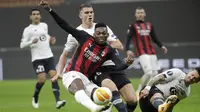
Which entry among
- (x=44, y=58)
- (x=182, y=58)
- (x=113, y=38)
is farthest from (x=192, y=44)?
(x=113, y=38)

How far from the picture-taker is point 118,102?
10.9 meters

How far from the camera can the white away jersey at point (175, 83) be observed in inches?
439

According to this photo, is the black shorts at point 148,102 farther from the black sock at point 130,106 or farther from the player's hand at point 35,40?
the player's hand at point 35,40

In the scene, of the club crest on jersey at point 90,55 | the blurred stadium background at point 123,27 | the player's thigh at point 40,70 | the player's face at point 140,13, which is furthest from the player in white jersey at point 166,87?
the blurred stadium background at point 123,27

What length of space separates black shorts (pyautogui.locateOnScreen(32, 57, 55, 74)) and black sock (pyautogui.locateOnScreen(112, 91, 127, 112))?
17.2 feet

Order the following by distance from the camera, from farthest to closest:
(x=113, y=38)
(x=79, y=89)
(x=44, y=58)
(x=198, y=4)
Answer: (x=198, y=4)
(x=44, y=58)
(x=113, y=38)
(x=79, y=89)

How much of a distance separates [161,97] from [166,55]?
46.4 feet

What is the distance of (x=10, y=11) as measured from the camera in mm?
25891

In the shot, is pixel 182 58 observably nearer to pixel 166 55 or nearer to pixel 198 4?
pixel 166 55

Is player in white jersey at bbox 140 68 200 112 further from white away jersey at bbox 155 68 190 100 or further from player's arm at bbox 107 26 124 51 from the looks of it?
player's arm at bbox 107 26 124 51

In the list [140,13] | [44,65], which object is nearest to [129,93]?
[44,65]

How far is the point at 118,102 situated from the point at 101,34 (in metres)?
1.22

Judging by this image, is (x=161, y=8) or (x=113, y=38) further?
(x=161, y=8)

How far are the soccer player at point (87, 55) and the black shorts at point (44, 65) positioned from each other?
478cm
